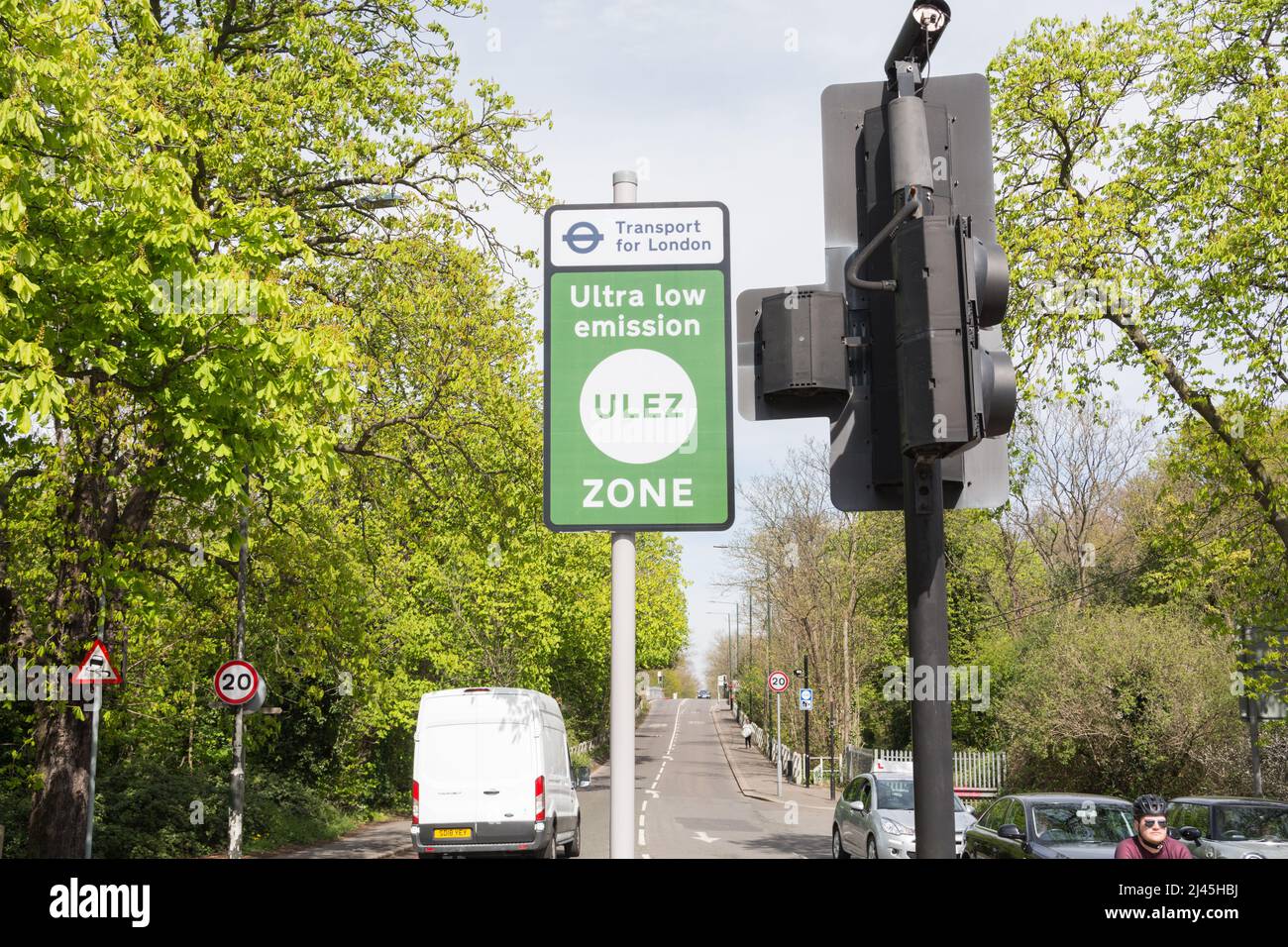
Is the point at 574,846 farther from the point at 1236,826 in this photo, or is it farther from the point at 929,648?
the point at 929,648

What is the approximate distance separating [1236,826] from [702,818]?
62.0 ft

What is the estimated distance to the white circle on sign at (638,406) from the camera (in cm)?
352

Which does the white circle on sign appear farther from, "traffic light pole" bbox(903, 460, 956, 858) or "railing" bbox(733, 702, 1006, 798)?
"railing" bbox(733, 702, 1006, 798)

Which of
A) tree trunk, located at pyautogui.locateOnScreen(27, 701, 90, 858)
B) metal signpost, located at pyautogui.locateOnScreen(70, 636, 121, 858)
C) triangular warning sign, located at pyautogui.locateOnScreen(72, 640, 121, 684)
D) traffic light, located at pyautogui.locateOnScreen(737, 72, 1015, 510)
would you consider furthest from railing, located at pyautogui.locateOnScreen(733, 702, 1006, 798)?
traffic light, located at pyautogui.locateOnScreen(737, 72, 1015, 510)

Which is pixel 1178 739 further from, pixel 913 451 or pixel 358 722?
pixel 913 451

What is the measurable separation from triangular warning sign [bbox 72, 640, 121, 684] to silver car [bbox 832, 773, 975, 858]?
11.2 metres

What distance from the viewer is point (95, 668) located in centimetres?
1328

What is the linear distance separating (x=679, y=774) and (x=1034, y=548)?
67.4 feet

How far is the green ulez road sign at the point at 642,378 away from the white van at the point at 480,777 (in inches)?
585

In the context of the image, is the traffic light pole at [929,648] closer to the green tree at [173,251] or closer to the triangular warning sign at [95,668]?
the green tree at [173,251]

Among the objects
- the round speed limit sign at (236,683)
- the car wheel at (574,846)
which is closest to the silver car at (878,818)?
the car wheel at (574,846)

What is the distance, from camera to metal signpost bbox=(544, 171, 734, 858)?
3518 millimetres

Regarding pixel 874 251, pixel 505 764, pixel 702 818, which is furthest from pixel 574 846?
pixel 874 251

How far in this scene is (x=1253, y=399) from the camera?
589 inches
